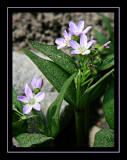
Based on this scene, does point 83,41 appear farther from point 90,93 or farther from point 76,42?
point 90,93

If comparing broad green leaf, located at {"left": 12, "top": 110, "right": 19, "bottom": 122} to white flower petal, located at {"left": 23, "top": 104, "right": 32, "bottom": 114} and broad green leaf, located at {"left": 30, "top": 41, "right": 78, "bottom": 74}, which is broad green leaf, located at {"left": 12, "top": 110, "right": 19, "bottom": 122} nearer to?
white flower petal, located at {"left": 23, "top": 104, "right": 32, "bottom": 114}

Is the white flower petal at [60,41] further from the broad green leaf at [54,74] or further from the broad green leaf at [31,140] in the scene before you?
the broad green leaf at [31,140]

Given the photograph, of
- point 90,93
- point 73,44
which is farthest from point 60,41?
point 90,93

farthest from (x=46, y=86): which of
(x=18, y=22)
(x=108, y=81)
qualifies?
(x=18, y=22)

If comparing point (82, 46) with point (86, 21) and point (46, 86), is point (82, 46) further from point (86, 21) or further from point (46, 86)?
point (86, 21)

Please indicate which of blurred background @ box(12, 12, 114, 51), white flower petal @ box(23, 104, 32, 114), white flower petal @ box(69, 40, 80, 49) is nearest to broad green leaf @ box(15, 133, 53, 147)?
white flower petal @ box(23, 104, 32, 114)

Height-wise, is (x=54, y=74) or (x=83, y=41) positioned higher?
(x=83, y=41)
